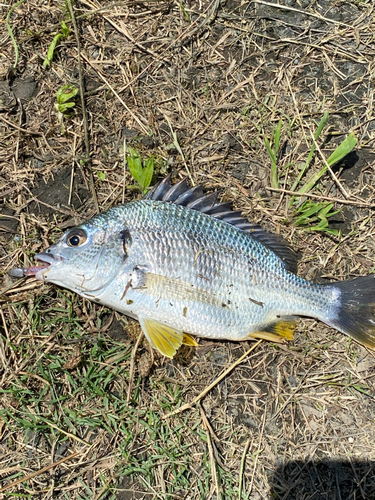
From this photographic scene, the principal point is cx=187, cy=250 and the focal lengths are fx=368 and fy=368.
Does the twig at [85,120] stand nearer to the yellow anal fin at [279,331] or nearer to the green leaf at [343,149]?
the yellow anal fin at [279,331]

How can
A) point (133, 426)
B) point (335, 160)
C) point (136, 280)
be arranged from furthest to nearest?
1. point (335, 160)
2. point (133, 426)
3. point (136, 280)

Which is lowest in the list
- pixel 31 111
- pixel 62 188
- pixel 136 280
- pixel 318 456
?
pixel 318 456

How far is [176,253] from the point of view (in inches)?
113

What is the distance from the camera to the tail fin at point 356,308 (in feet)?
10.1

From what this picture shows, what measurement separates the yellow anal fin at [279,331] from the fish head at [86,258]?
1.28 metres

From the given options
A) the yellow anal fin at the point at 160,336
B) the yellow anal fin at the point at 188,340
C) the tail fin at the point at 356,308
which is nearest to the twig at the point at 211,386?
the yellow anal fin at the point at 188,340

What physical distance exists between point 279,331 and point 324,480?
1.31 m

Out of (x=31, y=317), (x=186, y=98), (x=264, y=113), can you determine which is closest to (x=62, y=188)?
(x=31, y=317)

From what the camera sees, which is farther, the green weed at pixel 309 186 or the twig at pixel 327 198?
the twig at pixel 327 198

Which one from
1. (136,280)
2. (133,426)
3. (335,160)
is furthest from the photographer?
(335,160)

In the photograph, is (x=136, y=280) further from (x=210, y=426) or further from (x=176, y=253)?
(x=210, y=426)

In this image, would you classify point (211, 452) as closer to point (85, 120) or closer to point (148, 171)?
point (148, 171)

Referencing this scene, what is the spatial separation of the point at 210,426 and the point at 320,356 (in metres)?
1.13

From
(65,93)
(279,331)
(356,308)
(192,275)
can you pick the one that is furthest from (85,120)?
(356,308)
